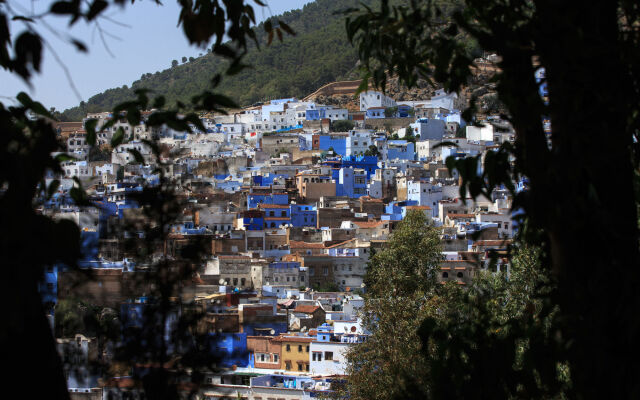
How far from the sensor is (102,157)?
5275cm

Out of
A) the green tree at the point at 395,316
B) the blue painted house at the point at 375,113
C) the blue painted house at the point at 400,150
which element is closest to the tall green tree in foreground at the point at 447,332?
the green tree at the point at 395,316

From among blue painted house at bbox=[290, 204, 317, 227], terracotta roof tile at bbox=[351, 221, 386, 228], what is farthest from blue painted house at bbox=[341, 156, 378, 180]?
terracotta roof tile at bbox=[351, 221, 386, 228]

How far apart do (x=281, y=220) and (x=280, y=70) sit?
48.1m

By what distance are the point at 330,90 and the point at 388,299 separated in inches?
2247

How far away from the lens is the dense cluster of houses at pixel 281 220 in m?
2.41

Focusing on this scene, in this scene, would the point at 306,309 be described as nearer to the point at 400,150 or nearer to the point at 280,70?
the point at 400,150

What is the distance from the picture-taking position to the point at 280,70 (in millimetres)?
81438

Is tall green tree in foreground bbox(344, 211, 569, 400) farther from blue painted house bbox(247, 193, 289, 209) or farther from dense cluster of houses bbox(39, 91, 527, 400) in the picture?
blue painted house bbox(247, 193, 289, 209)

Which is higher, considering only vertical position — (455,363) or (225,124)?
(225,124)

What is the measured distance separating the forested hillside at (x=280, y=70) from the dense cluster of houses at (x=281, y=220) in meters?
14.6

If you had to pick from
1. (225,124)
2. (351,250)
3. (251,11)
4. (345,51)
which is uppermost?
(345,51)

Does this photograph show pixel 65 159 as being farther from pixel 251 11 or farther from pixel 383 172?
pixel 383 172

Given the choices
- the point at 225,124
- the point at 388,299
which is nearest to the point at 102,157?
the point at 225,124

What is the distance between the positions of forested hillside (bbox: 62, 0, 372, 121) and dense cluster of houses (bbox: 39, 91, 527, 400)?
14.6 m
